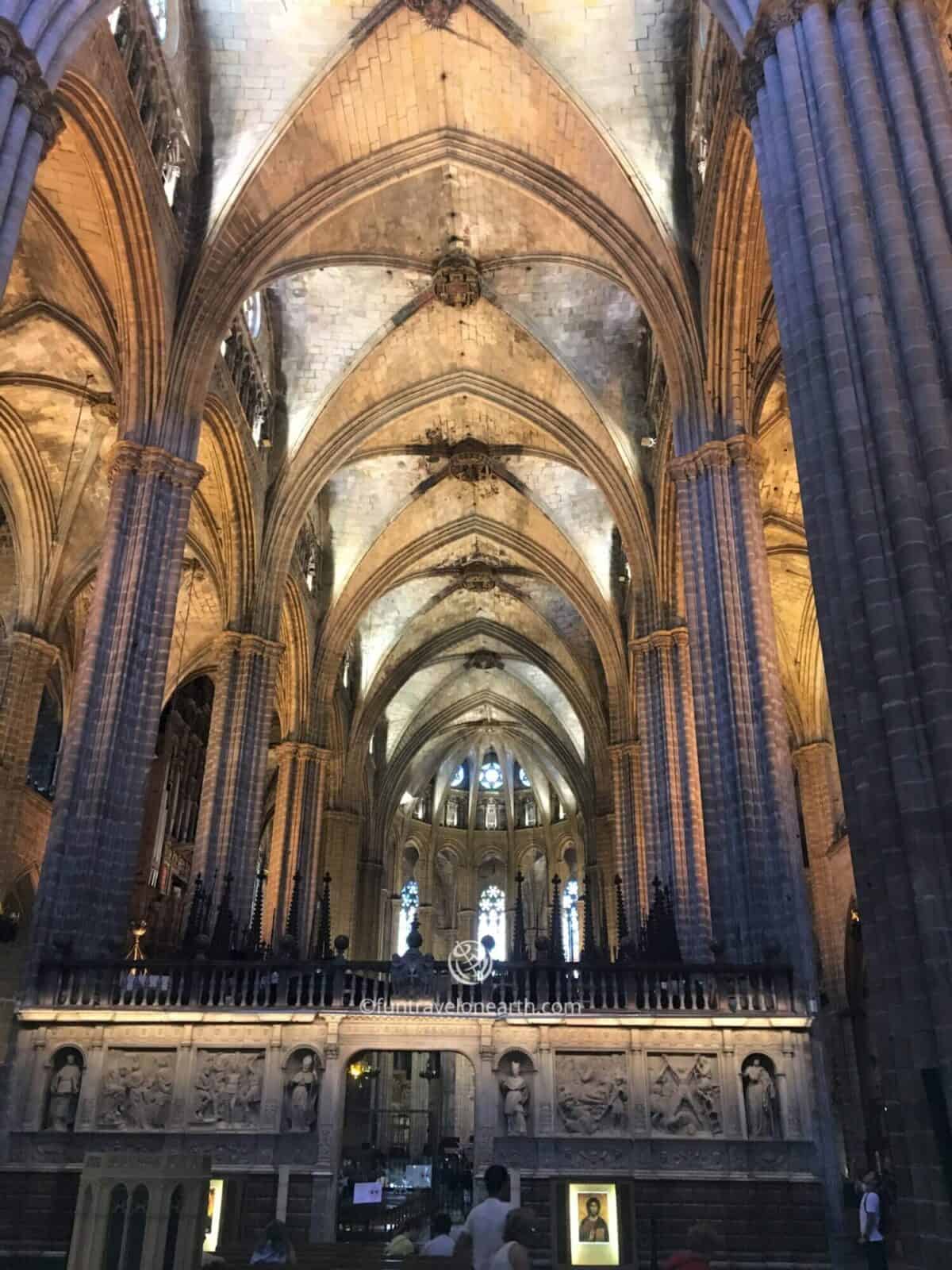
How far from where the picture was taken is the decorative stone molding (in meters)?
10.3

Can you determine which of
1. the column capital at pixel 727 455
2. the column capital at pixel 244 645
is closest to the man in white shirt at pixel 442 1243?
the column capital at pixel 727 455

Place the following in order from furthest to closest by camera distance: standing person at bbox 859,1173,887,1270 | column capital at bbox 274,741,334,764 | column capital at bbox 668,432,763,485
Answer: column capital at bbox 274,741,334,764 → column capital at bbox 668,432,763,485 → standing person at bbox 859,1173,887,1270

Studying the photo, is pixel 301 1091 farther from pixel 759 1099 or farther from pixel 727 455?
pixel 727 455

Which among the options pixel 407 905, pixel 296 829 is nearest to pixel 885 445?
pixel 296 829

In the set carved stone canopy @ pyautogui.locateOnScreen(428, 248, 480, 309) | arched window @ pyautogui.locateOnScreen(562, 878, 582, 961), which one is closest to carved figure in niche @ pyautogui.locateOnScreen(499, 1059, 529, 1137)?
carved stone canopy @ pyautogui.locateOnScreen(428, 248, 480, 309)

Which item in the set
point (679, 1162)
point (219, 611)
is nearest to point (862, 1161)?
point (679, 1162)

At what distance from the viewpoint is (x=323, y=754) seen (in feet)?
89.7

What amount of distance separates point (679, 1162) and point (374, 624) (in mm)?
24448

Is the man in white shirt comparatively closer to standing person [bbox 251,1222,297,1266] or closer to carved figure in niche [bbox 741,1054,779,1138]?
→ standing person [bbox 251,1222,297,1266]

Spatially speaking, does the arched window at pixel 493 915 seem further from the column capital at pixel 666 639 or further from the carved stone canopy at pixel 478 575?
the column capital at pixel 666 639

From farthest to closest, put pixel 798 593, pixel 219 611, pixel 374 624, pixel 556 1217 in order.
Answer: pixel 374 624, pixel 219 611, pixel 798 593, pixel 556 1217

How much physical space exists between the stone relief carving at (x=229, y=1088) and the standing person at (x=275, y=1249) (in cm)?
525

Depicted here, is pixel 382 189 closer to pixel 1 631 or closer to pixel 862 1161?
pixel 1 631

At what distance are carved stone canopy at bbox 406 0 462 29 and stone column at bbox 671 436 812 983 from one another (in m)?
8.39
